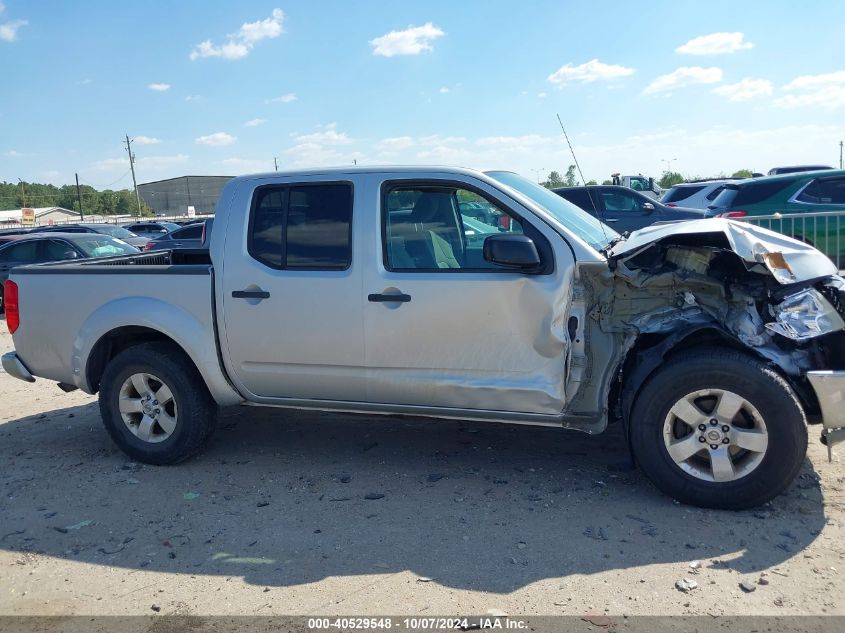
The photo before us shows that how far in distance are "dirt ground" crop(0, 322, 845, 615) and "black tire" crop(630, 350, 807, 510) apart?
135 millimetres

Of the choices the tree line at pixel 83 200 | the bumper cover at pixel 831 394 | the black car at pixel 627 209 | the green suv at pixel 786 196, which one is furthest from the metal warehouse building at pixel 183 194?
the bumper cover at pixel 831 394

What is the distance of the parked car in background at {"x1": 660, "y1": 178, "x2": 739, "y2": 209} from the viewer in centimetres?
1492

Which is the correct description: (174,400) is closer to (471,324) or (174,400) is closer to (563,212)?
(471,324)

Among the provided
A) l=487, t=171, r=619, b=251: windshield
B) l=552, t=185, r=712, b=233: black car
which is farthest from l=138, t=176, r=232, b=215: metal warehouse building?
l=487, t=171, r=619, b=251: windshield

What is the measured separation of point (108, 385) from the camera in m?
A: 5.22

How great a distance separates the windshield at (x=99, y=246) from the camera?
14.3 metres

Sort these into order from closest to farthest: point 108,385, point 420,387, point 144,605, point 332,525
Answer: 1. point 144,605
2. point 332,525
3. point 420,387
4. point 108,385

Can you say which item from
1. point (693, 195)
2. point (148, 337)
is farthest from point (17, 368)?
point (693, 195)

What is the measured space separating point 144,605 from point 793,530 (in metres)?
3.23

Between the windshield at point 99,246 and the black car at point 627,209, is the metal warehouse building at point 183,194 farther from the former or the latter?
the black car at point 627,209

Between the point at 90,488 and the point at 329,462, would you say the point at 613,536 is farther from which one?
the point at 90,488

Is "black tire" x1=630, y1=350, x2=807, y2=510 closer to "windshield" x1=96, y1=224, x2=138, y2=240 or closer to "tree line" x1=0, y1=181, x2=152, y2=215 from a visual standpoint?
"windshield" x1=96, y1=224, x2=138, y2=240

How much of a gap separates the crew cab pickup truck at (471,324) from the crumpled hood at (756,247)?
1cm

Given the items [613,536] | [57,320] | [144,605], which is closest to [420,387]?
[613,536]
